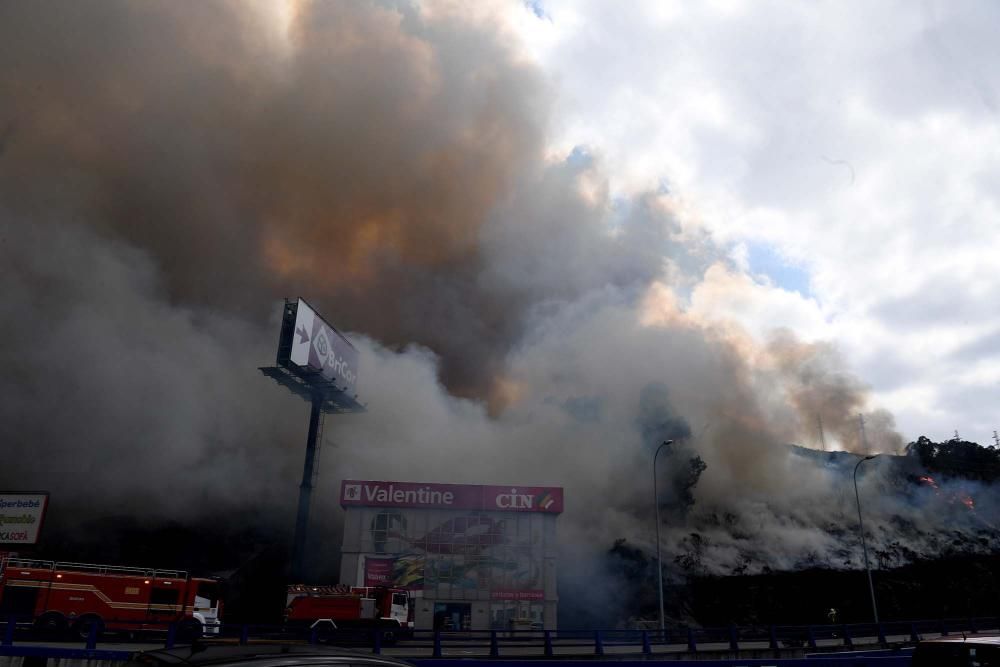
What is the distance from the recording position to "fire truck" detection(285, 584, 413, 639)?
3156 cm

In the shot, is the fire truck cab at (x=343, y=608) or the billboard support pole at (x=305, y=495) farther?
the billboard support pole at (x=305, y=495)

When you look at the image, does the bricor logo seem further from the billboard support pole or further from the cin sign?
the cin sign

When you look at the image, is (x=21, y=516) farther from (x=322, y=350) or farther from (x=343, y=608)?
(x=322, y=350)

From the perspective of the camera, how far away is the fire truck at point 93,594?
1080 inches

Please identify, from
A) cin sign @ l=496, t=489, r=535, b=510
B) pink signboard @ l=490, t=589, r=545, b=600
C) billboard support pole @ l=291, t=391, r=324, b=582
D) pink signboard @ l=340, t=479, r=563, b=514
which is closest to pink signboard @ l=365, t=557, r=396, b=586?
pink signboard @ l=340, t=479, r=563, b=514

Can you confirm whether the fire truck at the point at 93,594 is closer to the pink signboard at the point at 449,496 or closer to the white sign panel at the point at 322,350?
the pink signboard at the point at 449,496

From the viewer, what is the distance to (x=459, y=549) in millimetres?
44188

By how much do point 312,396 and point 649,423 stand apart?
130ft

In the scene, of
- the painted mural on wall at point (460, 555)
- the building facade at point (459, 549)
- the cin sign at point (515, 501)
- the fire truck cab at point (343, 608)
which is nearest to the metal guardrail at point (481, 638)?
the fire truck cab at point (343, 608)

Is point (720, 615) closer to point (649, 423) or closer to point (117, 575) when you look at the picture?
point (649, 423)

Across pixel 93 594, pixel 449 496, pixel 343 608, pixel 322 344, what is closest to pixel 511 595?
pixel 449 496

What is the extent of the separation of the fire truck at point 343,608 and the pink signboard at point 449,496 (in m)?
11.2

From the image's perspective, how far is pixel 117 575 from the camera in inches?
1143

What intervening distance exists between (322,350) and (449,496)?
13847 millimetres
